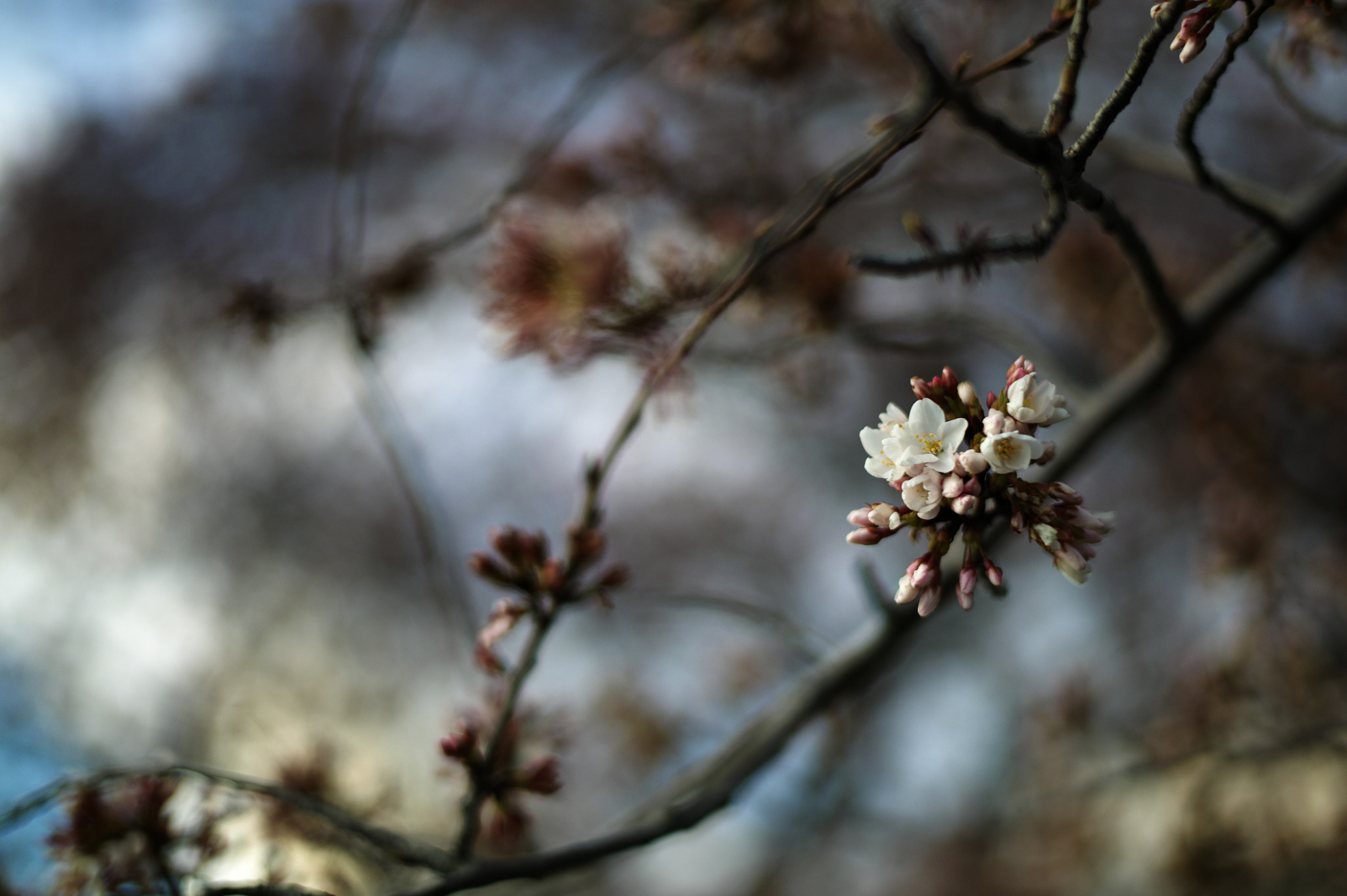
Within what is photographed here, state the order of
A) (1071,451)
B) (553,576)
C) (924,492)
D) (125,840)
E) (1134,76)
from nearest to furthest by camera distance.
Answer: (1134,76)
(924,492)
(553,576)
(125,840)
(1071,451)

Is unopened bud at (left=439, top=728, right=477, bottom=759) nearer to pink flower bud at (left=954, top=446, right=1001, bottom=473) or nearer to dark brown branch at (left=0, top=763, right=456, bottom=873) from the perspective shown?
dark brown branch at (left=0, top=763, right=456, bottom=873)

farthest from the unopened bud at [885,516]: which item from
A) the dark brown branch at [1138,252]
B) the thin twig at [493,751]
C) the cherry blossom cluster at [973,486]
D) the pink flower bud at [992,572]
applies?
the thin twig at [493,751]

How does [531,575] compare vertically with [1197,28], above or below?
below

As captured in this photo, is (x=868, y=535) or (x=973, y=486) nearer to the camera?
(x=973, y=486)

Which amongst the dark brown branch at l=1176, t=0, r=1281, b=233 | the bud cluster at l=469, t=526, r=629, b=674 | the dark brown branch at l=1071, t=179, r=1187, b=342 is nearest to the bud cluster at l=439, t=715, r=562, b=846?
the bud cluster at l=469, t=526, r=629, b=674

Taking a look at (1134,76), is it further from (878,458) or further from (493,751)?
(493,751)

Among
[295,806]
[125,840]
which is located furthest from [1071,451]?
[125,840]

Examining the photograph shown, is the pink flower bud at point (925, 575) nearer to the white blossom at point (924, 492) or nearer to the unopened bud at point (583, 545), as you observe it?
the white blossom at point (924, 492)
